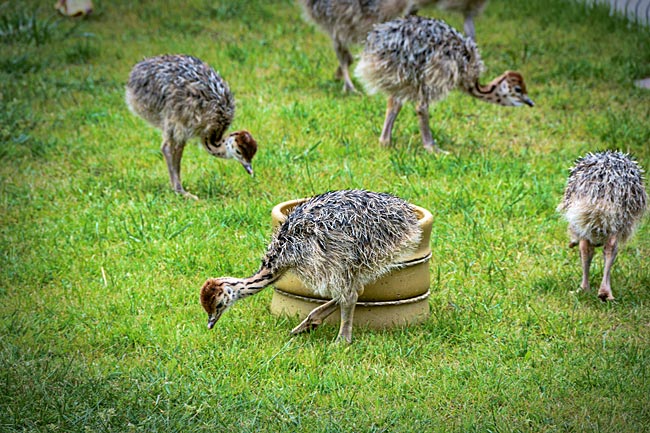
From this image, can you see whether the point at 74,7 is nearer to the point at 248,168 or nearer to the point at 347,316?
the point at 248,168

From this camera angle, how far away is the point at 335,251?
551 cm

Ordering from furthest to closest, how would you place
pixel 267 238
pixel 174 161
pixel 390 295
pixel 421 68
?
pixel 421 68, pixel 174 161, pixel 267 238, pixel 390 295

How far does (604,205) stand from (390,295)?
1561 millimetres

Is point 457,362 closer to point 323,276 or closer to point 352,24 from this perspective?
point 323,276

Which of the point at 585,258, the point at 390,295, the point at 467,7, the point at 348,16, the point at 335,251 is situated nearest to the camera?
the point at 335,251

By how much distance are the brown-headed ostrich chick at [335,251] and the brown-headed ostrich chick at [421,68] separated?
355 centimetres

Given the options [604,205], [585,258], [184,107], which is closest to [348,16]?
[184,107]

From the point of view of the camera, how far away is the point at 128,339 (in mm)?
5801

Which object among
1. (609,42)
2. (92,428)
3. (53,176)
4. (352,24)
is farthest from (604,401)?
(609,42)

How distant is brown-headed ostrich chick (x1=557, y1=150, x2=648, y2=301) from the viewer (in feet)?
20.6

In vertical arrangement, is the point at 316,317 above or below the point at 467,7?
below

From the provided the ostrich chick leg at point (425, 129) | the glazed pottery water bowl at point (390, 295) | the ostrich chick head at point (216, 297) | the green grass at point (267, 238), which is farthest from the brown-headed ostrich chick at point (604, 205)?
the ostrich chick leg at point (425, 129)

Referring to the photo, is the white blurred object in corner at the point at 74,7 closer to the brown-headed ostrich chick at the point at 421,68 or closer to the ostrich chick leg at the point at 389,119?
the brown-headed ostrich chick at the point at 421,68

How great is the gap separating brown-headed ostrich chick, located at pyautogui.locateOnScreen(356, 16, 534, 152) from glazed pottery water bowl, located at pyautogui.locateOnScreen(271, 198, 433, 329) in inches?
128
